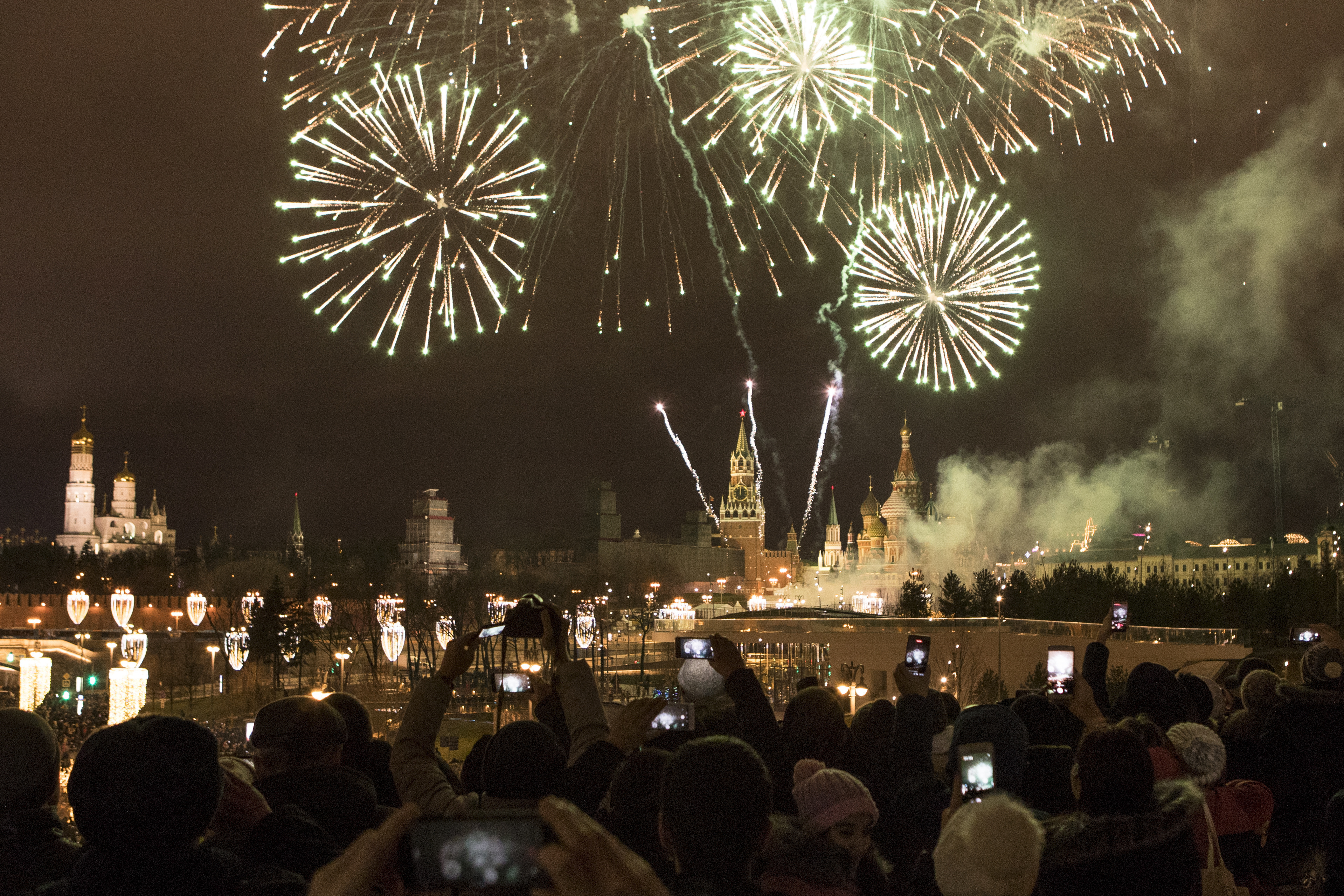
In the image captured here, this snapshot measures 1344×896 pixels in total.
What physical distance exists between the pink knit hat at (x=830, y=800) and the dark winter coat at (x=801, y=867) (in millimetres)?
377

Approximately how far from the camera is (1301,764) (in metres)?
5.74

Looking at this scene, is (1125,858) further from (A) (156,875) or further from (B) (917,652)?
(B) (917,652)

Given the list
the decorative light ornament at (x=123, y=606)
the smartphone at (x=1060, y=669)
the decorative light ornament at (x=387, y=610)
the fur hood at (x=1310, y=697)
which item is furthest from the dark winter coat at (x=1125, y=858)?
the decorative light ornament at (x=123, y=606)

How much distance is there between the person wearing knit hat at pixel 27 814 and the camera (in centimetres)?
317

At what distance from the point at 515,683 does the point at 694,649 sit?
1114 mm

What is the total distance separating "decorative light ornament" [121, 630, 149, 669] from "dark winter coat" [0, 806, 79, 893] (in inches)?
1771

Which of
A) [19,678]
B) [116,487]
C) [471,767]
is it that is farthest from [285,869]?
[116,487]

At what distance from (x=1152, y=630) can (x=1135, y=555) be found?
58.6 m

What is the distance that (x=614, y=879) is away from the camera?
1819mm

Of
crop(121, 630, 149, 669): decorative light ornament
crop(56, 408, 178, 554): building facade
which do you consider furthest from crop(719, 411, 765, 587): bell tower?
crop(121, 630, 149, 669): decorative light ornament

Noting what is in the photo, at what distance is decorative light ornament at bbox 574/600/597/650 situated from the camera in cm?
6347

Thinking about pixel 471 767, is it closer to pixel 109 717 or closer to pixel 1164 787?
pixel 1164 787

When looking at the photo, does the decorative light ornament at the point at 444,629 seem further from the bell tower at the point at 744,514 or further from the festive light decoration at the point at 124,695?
the bell tower at the point at 744,514

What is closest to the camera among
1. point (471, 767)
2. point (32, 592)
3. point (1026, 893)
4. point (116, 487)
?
point (1026, 893)
